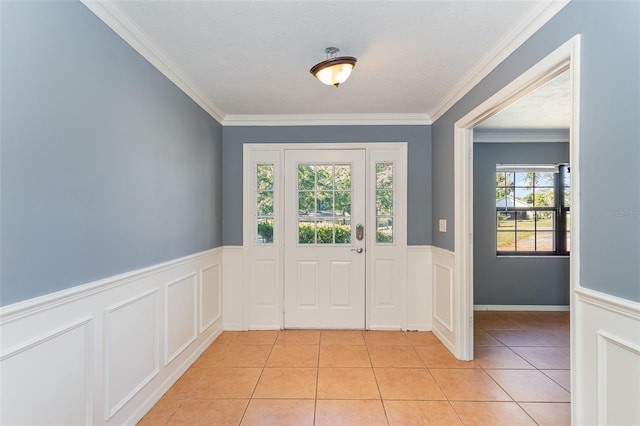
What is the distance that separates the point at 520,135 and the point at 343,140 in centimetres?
254

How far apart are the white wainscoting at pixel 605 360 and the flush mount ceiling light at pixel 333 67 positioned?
1848 mm

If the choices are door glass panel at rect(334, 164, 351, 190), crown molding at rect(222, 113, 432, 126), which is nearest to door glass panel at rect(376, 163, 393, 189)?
door glass panel at rect(334, 164, 351, 190)

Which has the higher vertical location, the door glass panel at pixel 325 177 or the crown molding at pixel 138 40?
the crown molding at pixel 138 40

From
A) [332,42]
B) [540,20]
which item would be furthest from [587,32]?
[332,42]

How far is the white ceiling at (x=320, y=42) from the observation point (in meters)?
1.76

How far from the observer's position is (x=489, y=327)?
3.75m

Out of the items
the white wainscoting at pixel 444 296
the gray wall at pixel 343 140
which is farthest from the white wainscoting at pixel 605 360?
the gray wall at pixel 343 140

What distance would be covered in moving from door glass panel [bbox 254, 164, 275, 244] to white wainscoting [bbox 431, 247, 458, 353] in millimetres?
1934

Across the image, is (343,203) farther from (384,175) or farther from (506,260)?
(506,260)

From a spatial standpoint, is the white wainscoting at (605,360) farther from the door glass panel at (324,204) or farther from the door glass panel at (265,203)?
the door glass panel at (265,203)

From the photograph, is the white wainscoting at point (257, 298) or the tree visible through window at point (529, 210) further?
the tree visible through window at point (529, 210)

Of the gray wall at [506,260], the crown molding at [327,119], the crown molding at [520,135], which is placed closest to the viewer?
the crown molding at [327,119]

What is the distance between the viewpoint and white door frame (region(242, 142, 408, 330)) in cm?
369

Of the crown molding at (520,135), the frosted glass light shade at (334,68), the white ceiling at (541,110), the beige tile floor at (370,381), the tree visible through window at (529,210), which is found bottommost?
the beige tile floor at (370,381)
